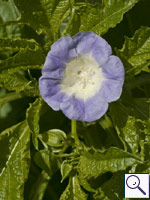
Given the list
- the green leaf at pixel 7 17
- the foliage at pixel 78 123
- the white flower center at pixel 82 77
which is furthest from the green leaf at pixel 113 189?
the green leaf at pixel 7 17

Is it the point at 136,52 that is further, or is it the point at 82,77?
the point at 82,77

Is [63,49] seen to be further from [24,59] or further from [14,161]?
[14,161]

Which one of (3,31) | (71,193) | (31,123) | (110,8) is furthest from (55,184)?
(110,8)

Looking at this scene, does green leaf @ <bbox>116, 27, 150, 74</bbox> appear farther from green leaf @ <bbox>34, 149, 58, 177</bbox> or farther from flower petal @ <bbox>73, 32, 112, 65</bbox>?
green leaf @ <bbox>34, 149, 58, 177</bbox>

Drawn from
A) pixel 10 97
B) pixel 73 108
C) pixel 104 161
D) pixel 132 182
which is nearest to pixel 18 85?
pixel 10 97

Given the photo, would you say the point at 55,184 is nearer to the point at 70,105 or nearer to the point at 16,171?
the point at 16,171

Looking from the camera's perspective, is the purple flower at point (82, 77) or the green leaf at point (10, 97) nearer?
the purple flower at point (82, 77)

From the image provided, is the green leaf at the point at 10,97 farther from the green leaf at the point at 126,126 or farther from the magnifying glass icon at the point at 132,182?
the magnifying glass icon at the point at 132,182
